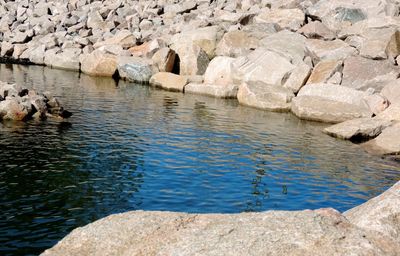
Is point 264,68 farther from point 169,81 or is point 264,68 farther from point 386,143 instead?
point 386,143

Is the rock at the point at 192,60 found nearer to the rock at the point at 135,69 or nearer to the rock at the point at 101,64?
the rock at the point at 135,69

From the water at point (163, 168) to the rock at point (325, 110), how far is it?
1879 millimetres

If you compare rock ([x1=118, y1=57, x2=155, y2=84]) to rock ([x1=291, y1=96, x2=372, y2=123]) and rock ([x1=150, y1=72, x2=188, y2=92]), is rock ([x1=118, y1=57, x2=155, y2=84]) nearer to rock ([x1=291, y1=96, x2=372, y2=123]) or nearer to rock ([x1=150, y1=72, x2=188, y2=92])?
rock ([x1=150, y1=72, x2=188, y2=92])

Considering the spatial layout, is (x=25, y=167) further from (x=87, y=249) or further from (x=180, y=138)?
(x=87, y=249)

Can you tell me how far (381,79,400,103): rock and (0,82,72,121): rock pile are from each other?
2451 centimetres

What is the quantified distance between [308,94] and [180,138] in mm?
16359

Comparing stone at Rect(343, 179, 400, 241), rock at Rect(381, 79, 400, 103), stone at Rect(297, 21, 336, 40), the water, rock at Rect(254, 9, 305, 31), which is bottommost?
the water

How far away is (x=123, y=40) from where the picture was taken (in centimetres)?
6700

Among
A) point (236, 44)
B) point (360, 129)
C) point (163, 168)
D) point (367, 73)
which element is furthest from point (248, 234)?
point (236, 44)

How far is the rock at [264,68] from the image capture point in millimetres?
50469

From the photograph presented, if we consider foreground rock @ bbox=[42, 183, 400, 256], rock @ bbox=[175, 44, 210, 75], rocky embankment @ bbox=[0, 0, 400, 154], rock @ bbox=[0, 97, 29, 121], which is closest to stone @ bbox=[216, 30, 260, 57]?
rocky embankment @ bbox=[0, 0, 400, 154]

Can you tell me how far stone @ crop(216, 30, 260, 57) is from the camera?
193 feet

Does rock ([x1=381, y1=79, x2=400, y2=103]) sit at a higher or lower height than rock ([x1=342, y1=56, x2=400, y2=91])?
Answer: lower

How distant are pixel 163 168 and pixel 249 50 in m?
33.1
